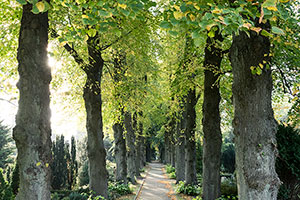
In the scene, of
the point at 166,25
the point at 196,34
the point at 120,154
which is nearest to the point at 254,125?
the point at 196,34

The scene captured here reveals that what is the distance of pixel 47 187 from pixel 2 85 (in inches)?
186

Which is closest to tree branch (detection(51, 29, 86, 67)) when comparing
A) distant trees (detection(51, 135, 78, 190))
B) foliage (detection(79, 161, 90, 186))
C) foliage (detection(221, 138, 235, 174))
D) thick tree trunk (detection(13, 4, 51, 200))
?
thick tree trunk (detection(13, 4, 51, 200))

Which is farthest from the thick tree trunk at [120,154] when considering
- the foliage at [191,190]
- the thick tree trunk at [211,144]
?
the thick tree trunk at [211,144]

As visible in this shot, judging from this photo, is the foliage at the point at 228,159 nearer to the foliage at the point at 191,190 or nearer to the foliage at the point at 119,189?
the foliage at the point at 191,190

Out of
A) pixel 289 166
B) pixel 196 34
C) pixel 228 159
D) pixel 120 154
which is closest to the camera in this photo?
pixel 196 34

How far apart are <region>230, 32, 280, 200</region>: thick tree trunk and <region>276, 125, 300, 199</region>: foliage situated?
16.5 ft

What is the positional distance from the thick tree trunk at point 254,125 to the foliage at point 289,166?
16.5 feet

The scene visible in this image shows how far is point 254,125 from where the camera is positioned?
4.53 metres

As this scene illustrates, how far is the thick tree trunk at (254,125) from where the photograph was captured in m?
4.43

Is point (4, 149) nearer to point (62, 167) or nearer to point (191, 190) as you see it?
point (62, 167)

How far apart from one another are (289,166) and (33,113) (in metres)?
8.19

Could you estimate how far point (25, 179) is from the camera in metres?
4.34

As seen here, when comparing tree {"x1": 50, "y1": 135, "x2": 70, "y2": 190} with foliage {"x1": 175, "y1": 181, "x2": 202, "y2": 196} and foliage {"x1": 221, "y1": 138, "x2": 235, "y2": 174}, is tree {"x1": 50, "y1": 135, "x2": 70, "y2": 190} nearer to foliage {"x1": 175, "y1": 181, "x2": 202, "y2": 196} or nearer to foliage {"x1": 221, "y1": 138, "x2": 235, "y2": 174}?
foliage {"x1": 175, "y1": 181, "x2": 202, "y2": 196}

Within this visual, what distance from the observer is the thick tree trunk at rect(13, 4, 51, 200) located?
4.37m
